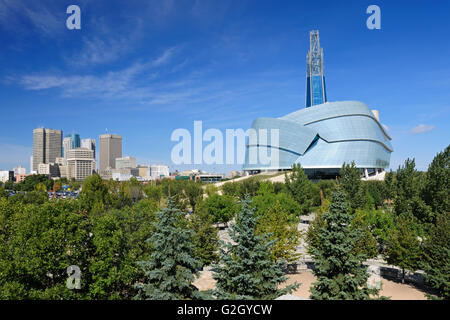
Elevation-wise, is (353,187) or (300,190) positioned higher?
(353,187)

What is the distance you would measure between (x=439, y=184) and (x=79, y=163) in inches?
6726

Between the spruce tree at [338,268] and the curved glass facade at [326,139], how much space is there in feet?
201

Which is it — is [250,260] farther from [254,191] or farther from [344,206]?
[254,191]

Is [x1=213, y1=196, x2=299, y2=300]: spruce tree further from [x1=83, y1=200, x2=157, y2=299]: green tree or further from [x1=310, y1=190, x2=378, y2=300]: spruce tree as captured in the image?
[x1=83, y1=200, x2=157, y2=299]: green tree

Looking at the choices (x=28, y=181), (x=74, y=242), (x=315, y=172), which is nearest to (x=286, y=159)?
(x=315, y=172)

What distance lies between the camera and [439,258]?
14.9m

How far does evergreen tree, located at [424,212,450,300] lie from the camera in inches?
517

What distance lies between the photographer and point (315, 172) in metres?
73.1

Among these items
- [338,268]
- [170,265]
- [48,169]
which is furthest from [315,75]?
[48,169]

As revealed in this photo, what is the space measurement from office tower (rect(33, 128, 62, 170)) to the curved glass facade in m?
171

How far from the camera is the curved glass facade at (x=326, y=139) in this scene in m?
72.1

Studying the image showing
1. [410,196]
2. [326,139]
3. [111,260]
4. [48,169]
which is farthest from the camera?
[48,169]

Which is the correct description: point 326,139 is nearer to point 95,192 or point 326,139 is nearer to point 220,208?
point 220,208

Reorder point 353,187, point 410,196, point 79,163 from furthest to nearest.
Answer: point 79,163
point 353,187
point 410,196
